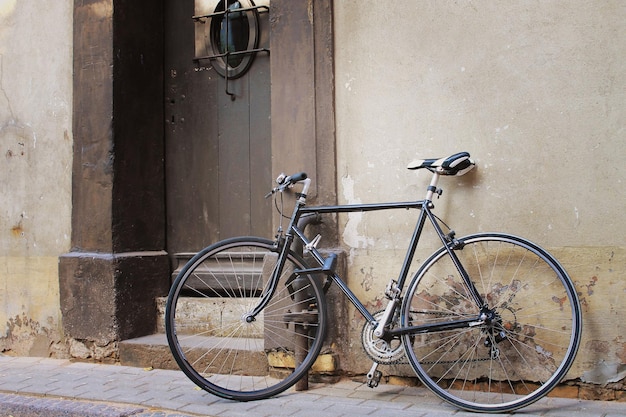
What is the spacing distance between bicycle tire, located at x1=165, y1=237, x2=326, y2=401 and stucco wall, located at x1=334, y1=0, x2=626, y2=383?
36cm

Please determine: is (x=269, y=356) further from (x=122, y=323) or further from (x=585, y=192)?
(x=585, y=192)

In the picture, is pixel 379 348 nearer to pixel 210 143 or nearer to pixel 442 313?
pixel 442 313

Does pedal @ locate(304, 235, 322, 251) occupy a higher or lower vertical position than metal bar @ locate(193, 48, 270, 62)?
lower

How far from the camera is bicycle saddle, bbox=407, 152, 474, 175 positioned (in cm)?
380

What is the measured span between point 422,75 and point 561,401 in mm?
1994

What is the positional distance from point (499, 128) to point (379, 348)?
1417mm

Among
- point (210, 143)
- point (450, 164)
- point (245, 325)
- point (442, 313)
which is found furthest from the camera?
point (210, 143)

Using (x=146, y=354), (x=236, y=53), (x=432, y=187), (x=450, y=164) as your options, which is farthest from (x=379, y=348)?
(x=236, y=53)

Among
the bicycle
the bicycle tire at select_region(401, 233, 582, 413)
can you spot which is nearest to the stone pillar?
the bicycle

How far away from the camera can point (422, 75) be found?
163 inches

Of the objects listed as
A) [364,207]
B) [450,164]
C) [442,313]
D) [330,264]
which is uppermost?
[450,164]

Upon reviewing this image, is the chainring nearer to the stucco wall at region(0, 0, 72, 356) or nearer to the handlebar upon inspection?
the handlebar

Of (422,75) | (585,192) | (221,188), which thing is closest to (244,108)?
(221,188)

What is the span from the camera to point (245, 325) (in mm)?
4512
